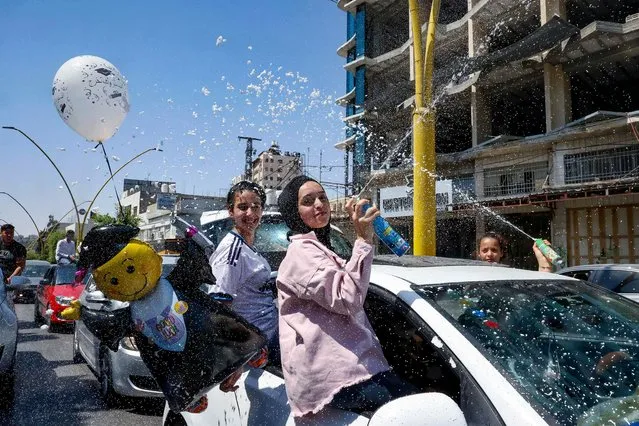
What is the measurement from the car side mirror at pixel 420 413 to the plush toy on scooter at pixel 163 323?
1014 millimetres

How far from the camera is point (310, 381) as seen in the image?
5.61 feet

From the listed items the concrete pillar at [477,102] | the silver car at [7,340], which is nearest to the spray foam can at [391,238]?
the silver car at [7,340]

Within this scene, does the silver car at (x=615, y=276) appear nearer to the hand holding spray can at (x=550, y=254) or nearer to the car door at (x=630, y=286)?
the car door at (x=630, y=286)

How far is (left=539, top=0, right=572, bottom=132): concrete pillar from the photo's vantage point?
57.7ft

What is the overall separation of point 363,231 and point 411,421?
732mm

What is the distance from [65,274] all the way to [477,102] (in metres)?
17.5

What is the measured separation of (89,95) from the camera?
21.9 feet

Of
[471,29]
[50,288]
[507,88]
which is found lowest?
[50,288]

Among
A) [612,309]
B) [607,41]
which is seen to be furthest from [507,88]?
[612,309]

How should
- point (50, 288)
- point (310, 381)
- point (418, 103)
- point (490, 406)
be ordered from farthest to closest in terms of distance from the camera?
point (50, 288)
point (418, 103)
point (310, 381)
point (490, 406)

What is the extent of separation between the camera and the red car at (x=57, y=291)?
915 centimetres

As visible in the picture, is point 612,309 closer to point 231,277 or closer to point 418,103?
point 231,277

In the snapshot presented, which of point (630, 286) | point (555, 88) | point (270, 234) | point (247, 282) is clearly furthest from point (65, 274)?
point (555, 88)

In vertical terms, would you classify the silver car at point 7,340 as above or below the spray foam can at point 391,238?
Answer: below
